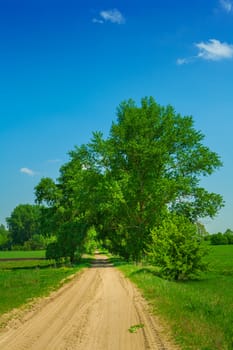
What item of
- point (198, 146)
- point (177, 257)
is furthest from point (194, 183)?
point (177, 257)

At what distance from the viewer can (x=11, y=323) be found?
13367 mm

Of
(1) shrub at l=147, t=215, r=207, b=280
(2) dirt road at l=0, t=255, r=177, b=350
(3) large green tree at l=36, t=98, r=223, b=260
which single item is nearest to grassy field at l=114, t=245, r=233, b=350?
(2) dirt road at l=0, t=255, r=177, b=350

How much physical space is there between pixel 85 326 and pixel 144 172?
114 feet

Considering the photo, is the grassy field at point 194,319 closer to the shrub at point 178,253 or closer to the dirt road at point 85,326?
the dirt road at point 85,326

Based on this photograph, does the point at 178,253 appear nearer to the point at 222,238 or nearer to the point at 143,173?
the point at 143,173

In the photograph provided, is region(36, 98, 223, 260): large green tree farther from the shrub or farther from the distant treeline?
the distant treeline

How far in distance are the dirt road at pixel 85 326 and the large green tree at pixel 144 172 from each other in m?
25.9

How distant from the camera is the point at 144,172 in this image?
46.5m

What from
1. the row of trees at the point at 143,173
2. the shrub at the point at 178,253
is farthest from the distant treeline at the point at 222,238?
the shrub at the point at 178,253

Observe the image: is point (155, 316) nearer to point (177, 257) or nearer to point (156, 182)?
point (177, 257)

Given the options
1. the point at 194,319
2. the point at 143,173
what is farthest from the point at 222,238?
the point at 194,319

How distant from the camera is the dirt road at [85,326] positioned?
396 inches

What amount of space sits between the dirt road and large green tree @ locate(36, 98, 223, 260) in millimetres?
25881

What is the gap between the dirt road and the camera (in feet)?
33.0
